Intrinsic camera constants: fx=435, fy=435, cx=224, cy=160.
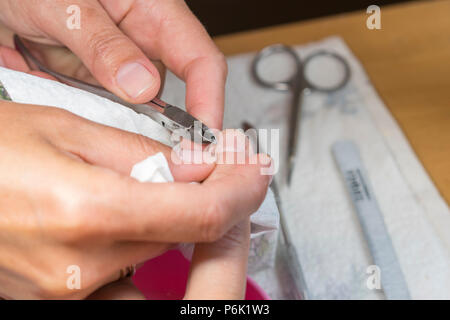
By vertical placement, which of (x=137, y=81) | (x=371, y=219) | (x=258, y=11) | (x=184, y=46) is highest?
(x=258, y=11)

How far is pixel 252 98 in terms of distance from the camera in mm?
857

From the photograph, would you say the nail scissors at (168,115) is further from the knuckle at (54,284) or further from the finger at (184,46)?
the knuckle at (54,284)

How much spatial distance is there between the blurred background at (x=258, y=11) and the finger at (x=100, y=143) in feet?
3.22

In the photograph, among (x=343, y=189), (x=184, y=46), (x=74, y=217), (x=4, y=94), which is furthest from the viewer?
(x=343, y=189)

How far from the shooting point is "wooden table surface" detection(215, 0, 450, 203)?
76cm

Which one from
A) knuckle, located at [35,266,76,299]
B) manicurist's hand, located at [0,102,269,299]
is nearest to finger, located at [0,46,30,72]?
manicurist's hand, located at [0,102,269,299]

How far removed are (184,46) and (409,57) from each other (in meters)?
0.49

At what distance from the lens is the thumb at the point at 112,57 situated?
0.51 m

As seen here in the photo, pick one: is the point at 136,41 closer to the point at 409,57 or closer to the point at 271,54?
the point at 271,54

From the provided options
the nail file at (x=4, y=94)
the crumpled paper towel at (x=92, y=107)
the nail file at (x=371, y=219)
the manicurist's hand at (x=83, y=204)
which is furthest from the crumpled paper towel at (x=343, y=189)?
the nail file at (x=4, y=94)

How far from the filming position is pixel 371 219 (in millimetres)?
669

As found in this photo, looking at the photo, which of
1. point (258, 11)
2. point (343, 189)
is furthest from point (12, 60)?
point (258, 11)
